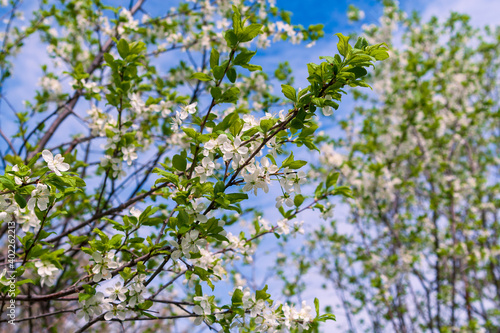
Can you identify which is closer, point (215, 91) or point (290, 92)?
point (290, 92)

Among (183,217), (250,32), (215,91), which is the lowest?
(183,217)

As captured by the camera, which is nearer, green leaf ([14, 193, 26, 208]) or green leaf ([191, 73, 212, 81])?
green leaf ([14, 193, 26, 208])

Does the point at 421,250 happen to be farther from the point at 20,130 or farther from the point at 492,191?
the point at 20,130

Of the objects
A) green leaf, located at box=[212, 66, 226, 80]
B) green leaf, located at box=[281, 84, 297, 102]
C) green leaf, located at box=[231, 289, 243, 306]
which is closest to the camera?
green leaf, located at box=[281, 84, 297, 102]

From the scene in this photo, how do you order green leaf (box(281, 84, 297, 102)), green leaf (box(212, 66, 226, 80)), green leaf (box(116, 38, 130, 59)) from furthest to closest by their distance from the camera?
green leaf (box(116, 38, 130, 59)) < green leaf (box(212, 66, 226, 80)) < green leaf (box(281, 84, 297, 102))

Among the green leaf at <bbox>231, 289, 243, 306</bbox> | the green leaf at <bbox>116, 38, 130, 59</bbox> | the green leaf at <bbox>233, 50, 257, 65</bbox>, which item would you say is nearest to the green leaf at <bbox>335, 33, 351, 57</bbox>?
the green leaf at <bbox>233, 50, 257, 65</bbox>

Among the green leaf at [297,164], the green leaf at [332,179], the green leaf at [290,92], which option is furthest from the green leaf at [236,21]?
the green leaf at [332,179]

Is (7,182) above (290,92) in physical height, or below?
below

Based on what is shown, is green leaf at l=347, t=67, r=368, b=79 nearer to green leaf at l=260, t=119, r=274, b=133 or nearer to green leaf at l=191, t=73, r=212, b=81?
green leaf at l=260, t=119, r=274, b=133

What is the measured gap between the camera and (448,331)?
16.1ft

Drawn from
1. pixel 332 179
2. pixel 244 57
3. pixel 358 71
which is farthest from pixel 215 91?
pixel 332 179

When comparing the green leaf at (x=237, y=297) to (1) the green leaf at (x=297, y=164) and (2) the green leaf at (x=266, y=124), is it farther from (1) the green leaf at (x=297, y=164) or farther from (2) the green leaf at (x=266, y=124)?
(2) the green leaf at (x=266, y=124)

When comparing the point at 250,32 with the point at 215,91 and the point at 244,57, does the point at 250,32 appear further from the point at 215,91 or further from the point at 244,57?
→ the point at 215,91

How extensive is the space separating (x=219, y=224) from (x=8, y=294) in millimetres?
1098
